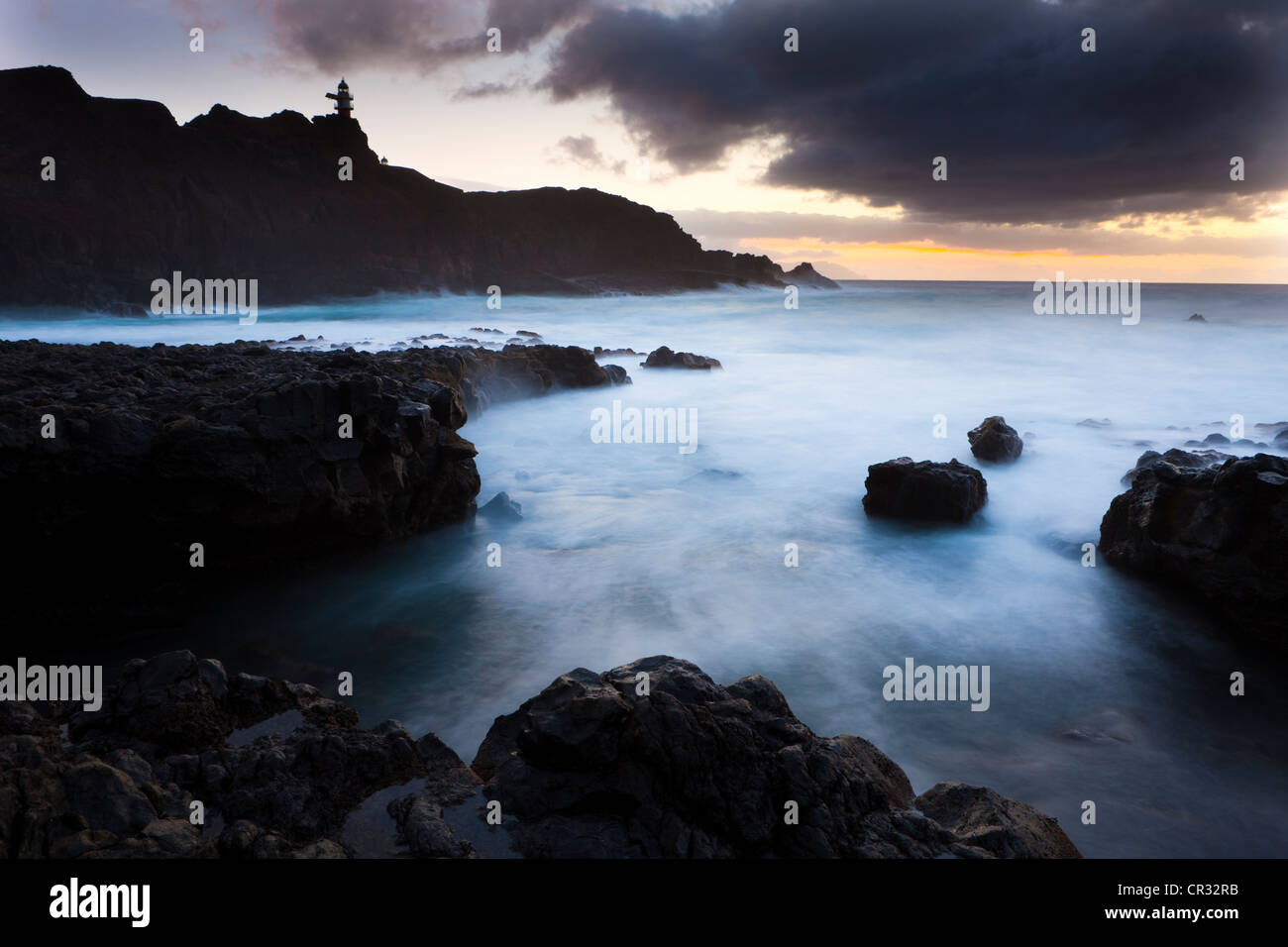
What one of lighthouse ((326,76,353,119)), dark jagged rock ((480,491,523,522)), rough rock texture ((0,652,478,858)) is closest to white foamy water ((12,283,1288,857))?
dark jagged rock ((480,491,523,522))

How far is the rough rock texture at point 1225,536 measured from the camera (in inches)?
258

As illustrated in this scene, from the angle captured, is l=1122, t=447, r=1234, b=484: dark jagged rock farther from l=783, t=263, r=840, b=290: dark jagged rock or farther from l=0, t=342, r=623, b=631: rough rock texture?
l=783, t=263, r=840, b=290: dark jagged rock

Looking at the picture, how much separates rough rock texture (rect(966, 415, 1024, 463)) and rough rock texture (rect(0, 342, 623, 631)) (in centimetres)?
931

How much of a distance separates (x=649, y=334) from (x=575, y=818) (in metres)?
35.9

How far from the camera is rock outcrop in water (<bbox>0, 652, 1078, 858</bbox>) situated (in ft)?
9.77

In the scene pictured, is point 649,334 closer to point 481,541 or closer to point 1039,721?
point 481,541

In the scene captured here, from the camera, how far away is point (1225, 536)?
6.90 m

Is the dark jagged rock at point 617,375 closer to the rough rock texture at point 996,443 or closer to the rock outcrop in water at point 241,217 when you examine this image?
the rough rock texture at point 996,443

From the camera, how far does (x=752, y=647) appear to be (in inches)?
284

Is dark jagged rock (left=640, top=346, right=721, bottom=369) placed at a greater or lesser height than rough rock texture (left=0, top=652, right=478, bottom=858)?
greater

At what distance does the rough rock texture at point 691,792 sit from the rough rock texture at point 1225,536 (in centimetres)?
476

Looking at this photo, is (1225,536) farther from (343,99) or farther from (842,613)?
(343,99)

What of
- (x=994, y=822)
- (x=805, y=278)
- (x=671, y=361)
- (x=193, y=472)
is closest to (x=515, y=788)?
(x=994, y=822)

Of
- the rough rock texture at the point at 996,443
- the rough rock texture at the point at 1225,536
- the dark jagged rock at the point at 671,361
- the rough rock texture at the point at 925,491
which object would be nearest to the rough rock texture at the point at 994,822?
the rough rock texture at the point at 1225,536
